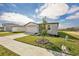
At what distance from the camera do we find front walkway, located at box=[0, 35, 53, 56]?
5.00 ft

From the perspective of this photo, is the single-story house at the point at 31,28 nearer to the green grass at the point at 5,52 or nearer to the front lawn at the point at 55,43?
the front lawn at the point at 55,43

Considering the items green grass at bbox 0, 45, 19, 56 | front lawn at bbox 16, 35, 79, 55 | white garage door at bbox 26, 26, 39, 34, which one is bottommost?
green grass at bbox 0, 45, 19, 56

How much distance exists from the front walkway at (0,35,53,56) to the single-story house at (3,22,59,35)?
4.4 inches

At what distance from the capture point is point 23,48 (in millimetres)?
1539

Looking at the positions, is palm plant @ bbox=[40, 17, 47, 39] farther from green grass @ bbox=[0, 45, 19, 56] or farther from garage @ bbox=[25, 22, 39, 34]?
green grass @ bbox=[0, 45, 19, 56]

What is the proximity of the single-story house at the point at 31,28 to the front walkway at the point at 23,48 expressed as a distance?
0.11m

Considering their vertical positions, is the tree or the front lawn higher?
the tree

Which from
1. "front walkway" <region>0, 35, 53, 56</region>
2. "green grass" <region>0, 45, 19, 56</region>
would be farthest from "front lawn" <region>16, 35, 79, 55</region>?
"green grass" <region>0, 45, 19, 56</region>

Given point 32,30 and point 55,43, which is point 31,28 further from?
point 55,43

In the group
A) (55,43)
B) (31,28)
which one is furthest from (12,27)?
(55,43)

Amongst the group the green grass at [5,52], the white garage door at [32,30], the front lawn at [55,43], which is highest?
the white garage door at [32,30]

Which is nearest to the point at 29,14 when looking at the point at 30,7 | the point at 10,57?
the point at 30,7

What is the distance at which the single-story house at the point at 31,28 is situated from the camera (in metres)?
1.55

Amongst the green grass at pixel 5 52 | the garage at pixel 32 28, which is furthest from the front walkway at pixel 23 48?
the garage at pixel 32 28
